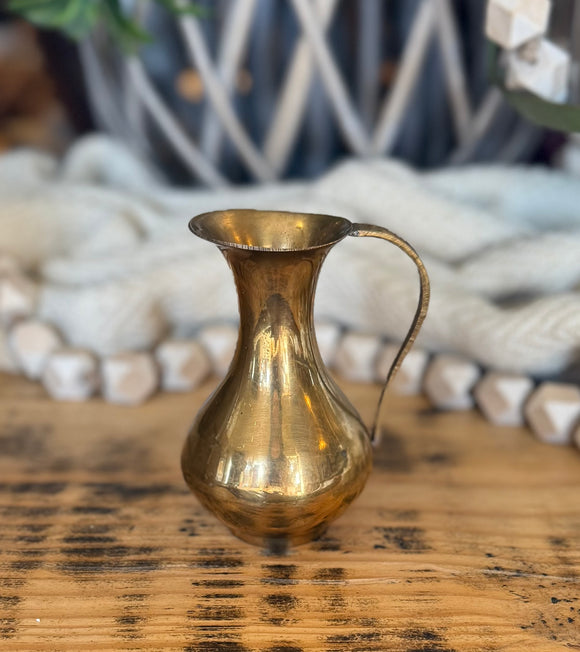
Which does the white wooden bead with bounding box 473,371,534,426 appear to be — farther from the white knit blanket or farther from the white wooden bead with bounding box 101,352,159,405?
the white wooden bead with bounding box 101,352,159,405

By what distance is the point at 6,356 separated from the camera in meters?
0.50

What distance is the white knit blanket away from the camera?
449 mm

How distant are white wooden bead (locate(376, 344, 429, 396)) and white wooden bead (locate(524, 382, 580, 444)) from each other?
77 mm

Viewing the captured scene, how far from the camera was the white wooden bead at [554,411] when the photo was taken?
40cm

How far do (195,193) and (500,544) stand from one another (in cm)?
42

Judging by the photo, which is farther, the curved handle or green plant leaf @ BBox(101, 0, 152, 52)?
green plant leaf @ BBox(101, 0, 152, 52)

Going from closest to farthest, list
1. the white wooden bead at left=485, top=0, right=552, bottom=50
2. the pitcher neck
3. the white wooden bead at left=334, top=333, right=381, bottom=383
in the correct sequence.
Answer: the pitcher neck → the white wooden bead at left=485, top=0, right=552, bottom=50 → the white wooden bead at left=334, top=333, right=381, bottom=383

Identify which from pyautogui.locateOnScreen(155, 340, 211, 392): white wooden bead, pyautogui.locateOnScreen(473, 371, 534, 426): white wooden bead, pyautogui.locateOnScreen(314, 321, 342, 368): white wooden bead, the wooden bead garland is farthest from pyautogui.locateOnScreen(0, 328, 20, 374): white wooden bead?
pyautogui.locateOnScreen(473, 371, 534, 426): white wooden bead

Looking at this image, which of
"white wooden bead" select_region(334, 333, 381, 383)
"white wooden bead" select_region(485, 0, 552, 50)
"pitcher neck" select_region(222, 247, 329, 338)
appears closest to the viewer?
"pitcher neck" select_region(222, 247, 329, 338)

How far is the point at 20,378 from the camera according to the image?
Result: 19.5 inches

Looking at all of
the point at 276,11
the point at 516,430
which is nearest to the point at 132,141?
the point at 276,11

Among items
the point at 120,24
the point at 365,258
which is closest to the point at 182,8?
the point at 120,24

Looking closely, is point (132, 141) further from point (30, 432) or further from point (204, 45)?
point (30, 432)

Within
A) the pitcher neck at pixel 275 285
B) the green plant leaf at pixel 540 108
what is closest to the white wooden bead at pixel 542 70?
the green plant leaf at pixel 540 108
